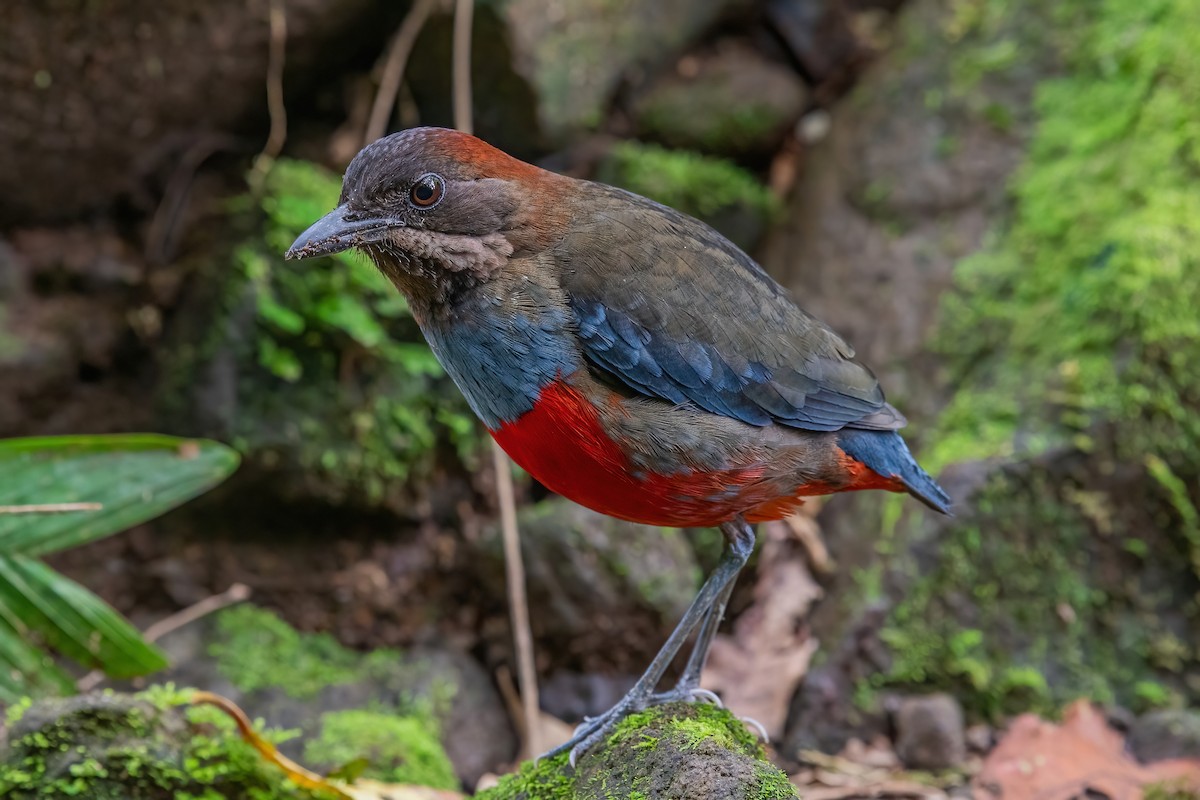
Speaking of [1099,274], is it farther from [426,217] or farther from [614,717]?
[426,217]

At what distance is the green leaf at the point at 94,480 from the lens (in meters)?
4.40

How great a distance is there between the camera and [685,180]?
635cm

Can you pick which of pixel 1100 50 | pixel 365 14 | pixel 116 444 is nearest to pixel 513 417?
pixel 116 444

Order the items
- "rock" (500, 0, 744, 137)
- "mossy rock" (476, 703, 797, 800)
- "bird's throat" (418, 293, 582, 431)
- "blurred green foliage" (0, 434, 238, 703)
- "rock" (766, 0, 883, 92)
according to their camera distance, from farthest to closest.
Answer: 1. "rock" (766, 0, 883, 92)
2. "rock" (500, 0, 744, 137)
3. "blurred green foliage" (0, 434, 238, 703)
4. "bird's throat" (418, 293, 582, 431)
5. "mossy rock" (476, 703, 797, 800)

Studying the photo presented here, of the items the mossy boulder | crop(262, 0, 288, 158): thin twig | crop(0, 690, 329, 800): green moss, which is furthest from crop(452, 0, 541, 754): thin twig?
crop(0, 690, 329, 800): green moss

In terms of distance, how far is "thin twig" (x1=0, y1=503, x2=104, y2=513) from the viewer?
4.40 meters

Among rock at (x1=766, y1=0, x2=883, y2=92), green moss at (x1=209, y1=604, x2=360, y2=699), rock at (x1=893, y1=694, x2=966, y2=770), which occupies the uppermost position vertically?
rock at (x1=766, y1=0, x2=883, y2=92)

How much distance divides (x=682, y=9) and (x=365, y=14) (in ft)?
5.66

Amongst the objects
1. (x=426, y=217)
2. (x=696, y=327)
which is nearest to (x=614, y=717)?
(x=696, y=327)

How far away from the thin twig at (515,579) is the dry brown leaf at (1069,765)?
1.84 meters

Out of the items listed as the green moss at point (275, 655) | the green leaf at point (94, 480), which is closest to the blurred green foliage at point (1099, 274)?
the green moss at point (275, 655)

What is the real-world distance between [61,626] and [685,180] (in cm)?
370

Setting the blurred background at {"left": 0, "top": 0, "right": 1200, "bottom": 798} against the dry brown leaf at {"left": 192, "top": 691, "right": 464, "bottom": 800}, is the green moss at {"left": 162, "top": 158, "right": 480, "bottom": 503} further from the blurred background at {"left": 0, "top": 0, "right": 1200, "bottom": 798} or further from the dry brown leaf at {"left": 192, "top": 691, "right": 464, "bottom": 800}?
the dry brown leaf at {"left": 192, "top": 691, "right": 464, "bottom": 800}

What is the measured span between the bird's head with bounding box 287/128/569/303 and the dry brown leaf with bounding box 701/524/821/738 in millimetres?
2601
